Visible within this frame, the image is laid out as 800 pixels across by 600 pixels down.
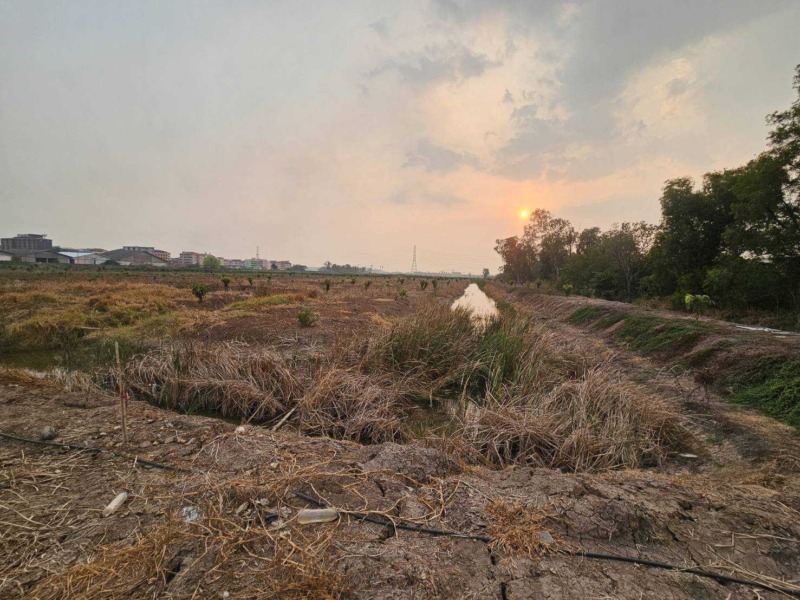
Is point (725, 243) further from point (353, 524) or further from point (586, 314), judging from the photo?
point (353, 524)

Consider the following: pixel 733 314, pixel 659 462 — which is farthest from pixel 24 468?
pixel 733 314

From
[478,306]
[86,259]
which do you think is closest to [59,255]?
[86,259]

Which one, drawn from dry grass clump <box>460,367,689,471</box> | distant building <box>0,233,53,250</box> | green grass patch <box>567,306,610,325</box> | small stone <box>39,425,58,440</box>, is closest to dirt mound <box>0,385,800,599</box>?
small stone <box>39,425,58,440</box>

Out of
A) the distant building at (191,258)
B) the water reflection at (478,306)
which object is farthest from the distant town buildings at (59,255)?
the water reflection at (478,306)

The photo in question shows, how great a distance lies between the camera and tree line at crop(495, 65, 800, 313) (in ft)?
42.5

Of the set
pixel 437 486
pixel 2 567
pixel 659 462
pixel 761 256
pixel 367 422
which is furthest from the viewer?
pixel 761 256

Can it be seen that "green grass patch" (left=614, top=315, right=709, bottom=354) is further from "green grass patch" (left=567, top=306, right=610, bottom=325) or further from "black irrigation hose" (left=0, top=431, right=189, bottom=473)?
"black irrigation hose" (left=0, top=431, right=189, bottom=473)

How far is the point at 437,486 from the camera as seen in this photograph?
10.8ft

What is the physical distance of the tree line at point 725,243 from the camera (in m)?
13.0

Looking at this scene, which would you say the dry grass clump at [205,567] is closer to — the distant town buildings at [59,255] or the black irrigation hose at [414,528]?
the black irrigation hose at [414,528]

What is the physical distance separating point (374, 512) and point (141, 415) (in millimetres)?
4141

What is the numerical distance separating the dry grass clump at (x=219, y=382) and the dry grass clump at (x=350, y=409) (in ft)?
2.26

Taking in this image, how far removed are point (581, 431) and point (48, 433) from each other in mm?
6943

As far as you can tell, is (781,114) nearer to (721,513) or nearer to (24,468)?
(721,513)
